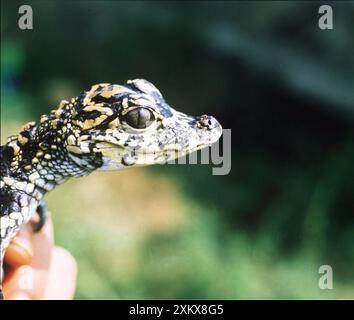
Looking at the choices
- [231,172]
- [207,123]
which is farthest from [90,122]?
[231,172]

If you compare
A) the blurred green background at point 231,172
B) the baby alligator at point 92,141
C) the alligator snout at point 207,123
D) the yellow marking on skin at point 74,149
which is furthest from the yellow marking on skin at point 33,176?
the blurred green background at point 231,172

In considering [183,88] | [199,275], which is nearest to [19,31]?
[183,88]

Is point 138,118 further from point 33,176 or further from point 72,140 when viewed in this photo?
point 33,176

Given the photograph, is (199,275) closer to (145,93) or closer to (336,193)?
(336,193)

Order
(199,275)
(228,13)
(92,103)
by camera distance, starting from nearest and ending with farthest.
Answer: (92,103), (199,275), (228,13)

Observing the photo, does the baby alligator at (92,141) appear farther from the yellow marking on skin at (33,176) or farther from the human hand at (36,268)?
the human hand at (36,268)

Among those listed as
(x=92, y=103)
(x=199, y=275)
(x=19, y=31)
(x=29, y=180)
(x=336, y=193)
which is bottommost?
(x=199, y=275)

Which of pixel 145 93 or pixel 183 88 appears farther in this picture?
pixel 183 88
